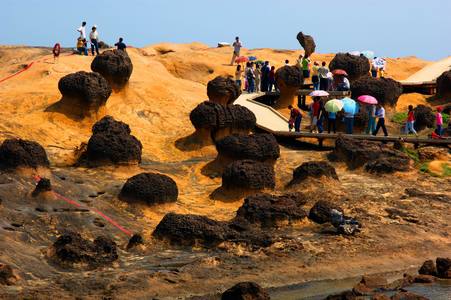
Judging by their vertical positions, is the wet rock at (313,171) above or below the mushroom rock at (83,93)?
below

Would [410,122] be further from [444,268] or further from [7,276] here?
[7,276]

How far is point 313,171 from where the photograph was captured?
2689cm

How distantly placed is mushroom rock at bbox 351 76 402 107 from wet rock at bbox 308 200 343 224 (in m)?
12.8

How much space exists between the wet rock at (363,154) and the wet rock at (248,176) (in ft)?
10.7

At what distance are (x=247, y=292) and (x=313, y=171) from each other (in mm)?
8846

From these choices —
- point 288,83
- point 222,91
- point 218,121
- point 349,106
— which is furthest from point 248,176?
point 288,83

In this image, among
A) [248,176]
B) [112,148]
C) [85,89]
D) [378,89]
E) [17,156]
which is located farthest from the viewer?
[378,89]

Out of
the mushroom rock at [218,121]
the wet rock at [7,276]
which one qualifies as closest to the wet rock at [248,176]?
the mushroom rock at [218,121]

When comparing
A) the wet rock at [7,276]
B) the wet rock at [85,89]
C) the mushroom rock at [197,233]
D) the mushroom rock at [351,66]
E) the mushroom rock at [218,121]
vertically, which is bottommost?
the wet rock at [7,276]

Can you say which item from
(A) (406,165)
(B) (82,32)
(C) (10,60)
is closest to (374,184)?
(A) (406,165)

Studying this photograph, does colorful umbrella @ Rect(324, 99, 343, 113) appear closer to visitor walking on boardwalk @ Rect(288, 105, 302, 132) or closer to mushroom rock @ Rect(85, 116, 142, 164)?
visitor walking on boardwalk @ Rect(288, 105, 302, 132)

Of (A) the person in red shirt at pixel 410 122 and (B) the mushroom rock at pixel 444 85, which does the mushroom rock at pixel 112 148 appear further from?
(B) the mushroom rock at pixel 444 85

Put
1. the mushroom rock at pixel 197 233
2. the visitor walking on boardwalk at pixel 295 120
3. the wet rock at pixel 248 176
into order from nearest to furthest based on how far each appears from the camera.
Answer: the mushroom rock at pixel 197 233 → the wet rock at pixel 248 176 → the visitor walking on boardwalk at pixel 295 120

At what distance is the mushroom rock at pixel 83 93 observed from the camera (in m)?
31.4
